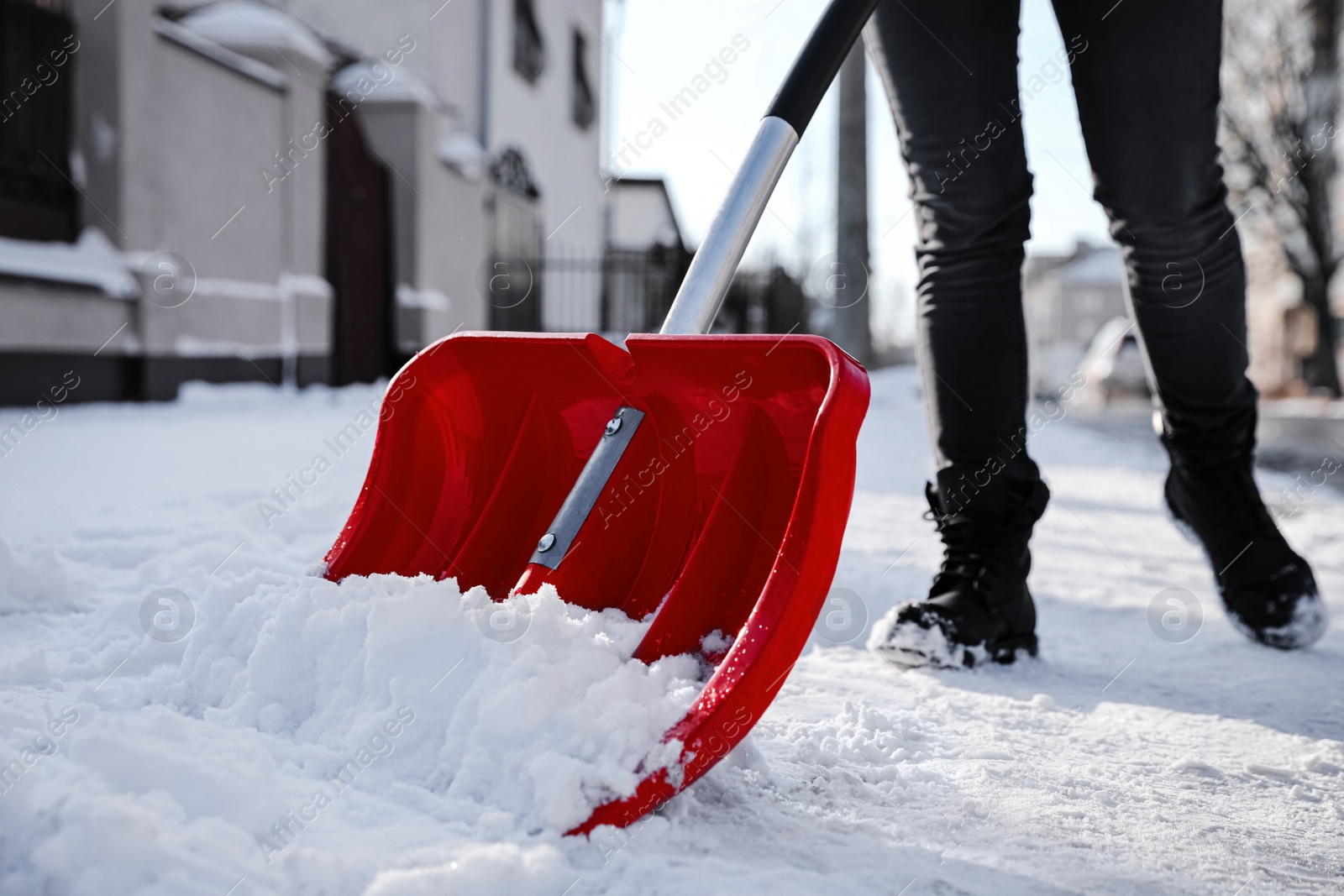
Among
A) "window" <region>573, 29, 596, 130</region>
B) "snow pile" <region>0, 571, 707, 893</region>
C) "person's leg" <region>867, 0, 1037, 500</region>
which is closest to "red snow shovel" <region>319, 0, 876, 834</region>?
"snow pile" <region>0, 571, 707, 893</region>

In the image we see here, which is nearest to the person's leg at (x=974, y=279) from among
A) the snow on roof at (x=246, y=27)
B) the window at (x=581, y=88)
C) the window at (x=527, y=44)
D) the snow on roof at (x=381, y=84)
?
the snow on roof at (x=246, y=27)

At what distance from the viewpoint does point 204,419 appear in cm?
520

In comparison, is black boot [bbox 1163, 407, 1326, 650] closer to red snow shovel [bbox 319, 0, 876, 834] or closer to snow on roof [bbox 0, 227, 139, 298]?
red snow shovel [bbox 319, 0, 876, 834]

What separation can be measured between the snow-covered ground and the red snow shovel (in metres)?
0.15

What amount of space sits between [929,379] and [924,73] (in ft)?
1.73

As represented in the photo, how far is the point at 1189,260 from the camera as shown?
5.53ft

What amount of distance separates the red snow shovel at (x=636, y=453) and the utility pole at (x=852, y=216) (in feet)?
24.5

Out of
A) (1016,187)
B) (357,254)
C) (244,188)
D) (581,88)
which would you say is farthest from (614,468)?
(581,88)

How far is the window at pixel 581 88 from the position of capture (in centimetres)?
1652

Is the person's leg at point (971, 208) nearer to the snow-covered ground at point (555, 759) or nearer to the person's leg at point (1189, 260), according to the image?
the person's leg at point (1189, 260)

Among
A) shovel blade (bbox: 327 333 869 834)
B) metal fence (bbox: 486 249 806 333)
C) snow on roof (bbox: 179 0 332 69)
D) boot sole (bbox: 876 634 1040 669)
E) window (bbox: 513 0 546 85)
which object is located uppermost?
window (bbox: 513 0 546 85)

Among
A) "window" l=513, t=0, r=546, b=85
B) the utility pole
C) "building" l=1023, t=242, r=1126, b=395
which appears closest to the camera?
the utility pole

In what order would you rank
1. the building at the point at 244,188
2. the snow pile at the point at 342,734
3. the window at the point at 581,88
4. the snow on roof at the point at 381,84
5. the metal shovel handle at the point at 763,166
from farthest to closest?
the window at the point at 581,88 → the snow on roof at the point at 381,84 → the building at the point at 244,188 → the metal shovel handle at the point at 763,166 → the snow pile at the point at 342,734

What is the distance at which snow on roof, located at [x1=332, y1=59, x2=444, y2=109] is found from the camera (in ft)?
29.2
